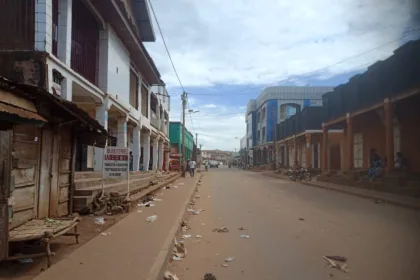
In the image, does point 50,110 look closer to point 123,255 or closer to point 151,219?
point 123,255

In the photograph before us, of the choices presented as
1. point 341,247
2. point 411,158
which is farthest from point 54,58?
point 411,158

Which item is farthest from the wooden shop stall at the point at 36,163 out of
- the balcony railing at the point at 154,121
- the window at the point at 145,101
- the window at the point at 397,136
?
the balcony railing at the point at 154,121

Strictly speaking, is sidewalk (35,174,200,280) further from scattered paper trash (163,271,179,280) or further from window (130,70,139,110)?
window (130,70,139,110)

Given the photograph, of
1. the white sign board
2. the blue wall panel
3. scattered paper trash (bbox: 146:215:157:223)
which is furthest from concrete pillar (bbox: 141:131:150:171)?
the blue wall panel

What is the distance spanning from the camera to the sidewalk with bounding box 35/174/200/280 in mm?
4886

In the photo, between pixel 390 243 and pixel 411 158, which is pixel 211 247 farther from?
pixel 411 158

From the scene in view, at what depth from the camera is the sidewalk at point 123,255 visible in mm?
4886

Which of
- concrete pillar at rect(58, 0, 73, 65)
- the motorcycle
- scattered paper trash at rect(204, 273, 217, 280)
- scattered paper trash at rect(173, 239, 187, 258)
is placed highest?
concrete pillar at rect(58, 0, 73, 65)

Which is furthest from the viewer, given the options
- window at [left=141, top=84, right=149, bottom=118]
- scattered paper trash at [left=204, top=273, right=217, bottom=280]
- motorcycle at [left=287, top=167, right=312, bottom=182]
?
motorcycle at [left=287, top=167, right=312, bottom=182]

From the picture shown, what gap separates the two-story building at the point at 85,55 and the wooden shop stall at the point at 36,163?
188 centimetres

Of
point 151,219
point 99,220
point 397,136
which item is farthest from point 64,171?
point 397,136

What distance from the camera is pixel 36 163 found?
24.0ft

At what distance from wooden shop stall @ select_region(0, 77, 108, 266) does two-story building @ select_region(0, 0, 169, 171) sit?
74.0 inches

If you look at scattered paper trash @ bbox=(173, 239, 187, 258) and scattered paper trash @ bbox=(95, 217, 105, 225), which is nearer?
scattered paper trash @ bbox=(173, 239, 187, 258)
